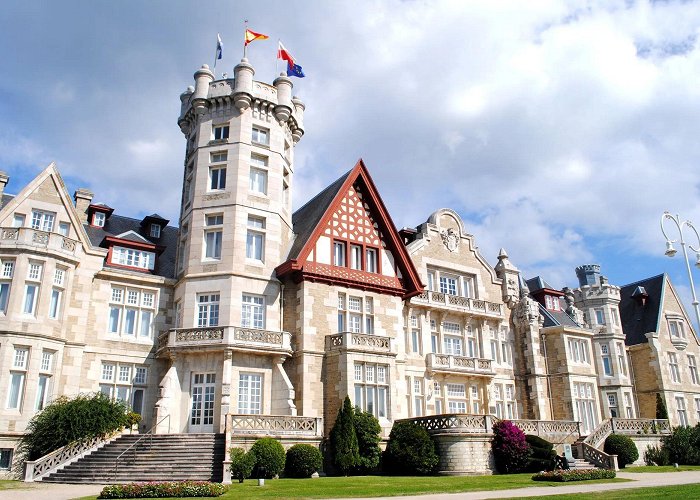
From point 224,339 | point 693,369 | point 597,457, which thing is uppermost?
point 693,369

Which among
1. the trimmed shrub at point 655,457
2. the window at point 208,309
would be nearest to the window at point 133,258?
the window at point 208,309

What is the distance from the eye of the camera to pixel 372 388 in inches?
Answer: 1135

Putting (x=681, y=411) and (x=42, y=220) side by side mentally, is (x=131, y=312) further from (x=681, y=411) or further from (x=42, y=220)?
(x=681, y=411)

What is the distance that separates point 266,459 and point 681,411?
36.4 meters

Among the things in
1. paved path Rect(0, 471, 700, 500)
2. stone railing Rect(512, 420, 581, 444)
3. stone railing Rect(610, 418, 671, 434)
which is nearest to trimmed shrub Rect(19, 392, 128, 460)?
paved path Rect(0, 471, 700, 500)

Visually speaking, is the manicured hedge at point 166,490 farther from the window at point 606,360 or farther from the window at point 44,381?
the window at point 606,360

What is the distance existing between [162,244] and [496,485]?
75.6 ft

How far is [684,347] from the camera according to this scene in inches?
1879

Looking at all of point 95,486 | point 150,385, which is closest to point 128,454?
point 95,486

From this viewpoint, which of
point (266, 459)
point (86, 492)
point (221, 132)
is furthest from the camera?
point (221, 132)

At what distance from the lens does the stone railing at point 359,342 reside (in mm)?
28672

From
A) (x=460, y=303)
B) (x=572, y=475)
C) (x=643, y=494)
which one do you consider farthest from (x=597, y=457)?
(x=643, y=494)

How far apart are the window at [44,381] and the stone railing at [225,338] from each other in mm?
4961

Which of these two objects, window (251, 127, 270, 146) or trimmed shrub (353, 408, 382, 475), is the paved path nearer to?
trimmed shrub (353, 408, 382, 475)
